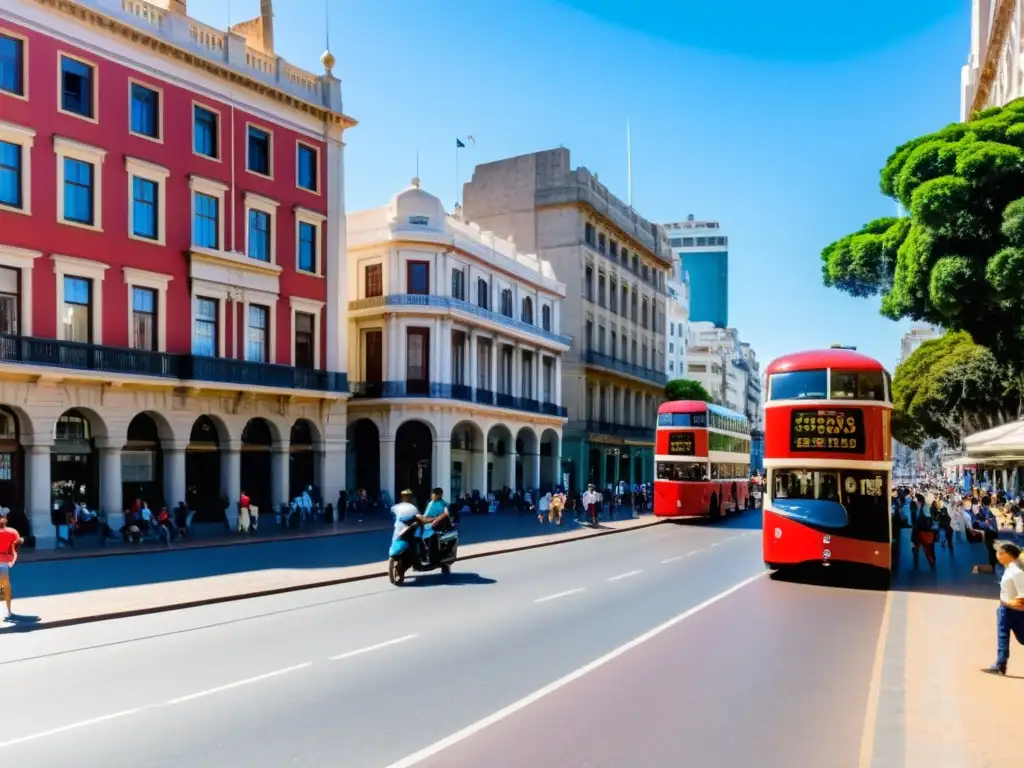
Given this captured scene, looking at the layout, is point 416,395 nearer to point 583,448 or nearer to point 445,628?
point 583,448

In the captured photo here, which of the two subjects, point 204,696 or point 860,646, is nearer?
point 204,696

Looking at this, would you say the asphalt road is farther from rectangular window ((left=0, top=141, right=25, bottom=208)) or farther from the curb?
rectangular window ((left=0, top=141, right=25, bottom=208))

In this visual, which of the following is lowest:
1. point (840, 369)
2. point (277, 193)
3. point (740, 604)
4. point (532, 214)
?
point (740, 604)

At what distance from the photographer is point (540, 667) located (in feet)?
36.1

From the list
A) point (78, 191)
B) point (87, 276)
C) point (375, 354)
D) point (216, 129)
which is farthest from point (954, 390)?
point (78, 191)

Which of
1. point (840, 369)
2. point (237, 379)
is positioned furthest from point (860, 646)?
point (237, 379)

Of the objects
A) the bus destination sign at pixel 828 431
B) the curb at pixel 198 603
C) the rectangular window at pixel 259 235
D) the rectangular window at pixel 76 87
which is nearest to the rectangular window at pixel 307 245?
the rectangular window at pixel 259 235

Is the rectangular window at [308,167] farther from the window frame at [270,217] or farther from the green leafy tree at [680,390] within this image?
the green leafy tree at [680,390]

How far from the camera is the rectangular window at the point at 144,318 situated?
98.5ft

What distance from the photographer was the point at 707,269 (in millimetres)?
158125

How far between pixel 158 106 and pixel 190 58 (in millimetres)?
2021

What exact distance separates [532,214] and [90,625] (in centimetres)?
5098

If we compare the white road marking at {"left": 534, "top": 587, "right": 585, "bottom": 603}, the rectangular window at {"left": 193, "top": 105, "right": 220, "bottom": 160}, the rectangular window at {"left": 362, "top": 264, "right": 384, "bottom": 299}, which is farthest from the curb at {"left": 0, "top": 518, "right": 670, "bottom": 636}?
the rectangular window at {"left": 362, "top": 264, "right": 384, "bottom": 299}

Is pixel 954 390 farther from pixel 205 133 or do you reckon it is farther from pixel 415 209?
pixel 205 133
